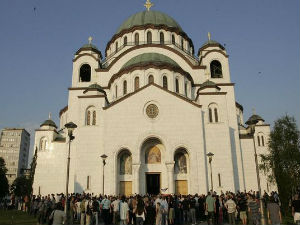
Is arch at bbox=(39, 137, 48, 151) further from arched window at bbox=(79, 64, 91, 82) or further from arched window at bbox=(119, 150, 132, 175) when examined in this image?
arched window at bbox=(119, 150, 132, 175)

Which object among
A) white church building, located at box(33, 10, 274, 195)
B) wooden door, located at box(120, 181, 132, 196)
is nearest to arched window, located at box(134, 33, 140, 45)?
white church building, located at box(33, 10, 274, 195)

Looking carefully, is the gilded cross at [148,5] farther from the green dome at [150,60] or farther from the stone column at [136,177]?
the stone column at [136,177]

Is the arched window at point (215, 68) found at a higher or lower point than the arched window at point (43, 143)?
higher

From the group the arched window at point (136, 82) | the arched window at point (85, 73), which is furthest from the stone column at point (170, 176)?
the arched window at point (85, 73)

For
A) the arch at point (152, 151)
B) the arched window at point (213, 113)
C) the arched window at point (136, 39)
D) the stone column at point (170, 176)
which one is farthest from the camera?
the arched window at point (136, 39)

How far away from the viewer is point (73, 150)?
27.1 m

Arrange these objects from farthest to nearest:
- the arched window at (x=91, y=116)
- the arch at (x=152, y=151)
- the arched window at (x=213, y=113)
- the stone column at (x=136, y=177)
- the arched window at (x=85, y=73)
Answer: the arched window at (x=85, y=73), the arched window at (x=91, y=116), the arched window at (x=213, y=113), the arch at (x=152, y=151), the stone column at (x=136, y=177)

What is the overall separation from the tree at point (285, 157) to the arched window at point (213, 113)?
4.78 m

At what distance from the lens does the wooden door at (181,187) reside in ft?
76.2

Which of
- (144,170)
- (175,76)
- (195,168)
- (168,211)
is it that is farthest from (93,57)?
(168,211)

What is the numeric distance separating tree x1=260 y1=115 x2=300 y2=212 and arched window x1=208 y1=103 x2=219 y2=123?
4776 millimetres

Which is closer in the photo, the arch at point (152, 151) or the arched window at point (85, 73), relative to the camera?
the arch at point (152, 151)

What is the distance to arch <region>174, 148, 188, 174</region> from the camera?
23.7 metres

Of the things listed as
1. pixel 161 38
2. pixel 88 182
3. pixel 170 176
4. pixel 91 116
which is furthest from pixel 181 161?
pixel 161 38
